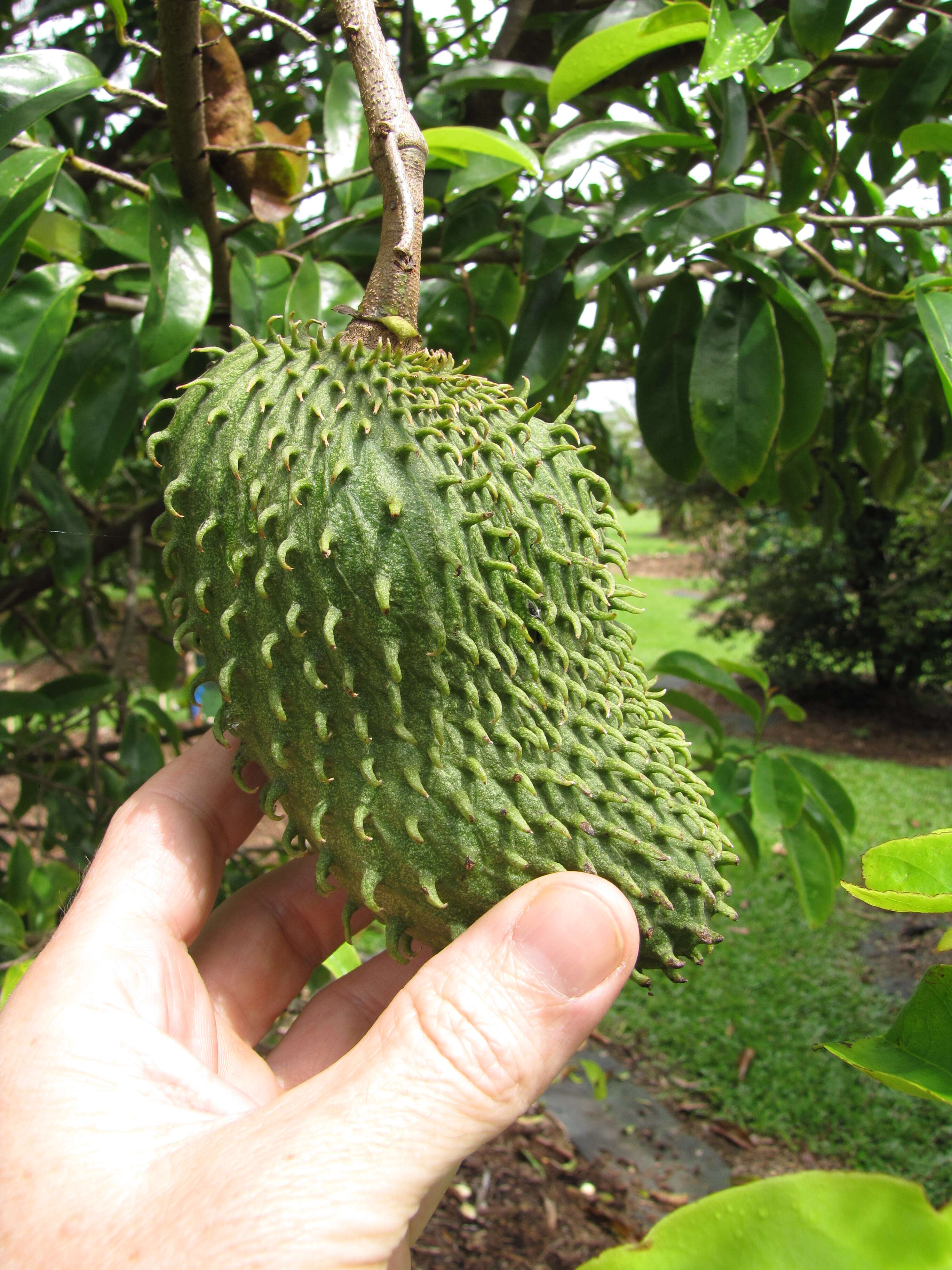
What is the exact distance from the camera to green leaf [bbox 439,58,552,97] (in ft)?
6.04

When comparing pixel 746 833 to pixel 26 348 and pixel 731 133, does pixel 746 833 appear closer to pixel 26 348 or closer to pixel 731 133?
pixel 731 133

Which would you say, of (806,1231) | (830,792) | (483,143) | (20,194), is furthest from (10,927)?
(830,792)

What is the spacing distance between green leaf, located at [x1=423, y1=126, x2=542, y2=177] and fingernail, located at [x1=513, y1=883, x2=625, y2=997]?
1.22 m

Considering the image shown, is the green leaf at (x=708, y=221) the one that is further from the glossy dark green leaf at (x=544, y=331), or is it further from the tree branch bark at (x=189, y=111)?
the tree branch bark at (x=189, y=111)

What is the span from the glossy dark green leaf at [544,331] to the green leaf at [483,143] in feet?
1.04

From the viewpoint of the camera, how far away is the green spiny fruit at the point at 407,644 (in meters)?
1.08

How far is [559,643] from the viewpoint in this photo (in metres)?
1.21

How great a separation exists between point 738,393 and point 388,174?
863 mm

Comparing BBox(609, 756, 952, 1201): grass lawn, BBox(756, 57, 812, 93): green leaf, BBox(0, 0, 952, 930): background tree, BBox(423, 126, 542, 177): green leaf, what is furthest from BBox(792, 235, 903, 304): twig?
BBox(609, 756, 952, 1201): grass lawn

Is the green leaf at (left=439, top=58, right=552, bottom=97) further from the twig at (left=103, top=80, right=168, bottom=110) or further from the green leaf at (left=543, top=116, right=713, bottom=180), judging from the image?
the twig at (left=103, top=80, right=168, bottom=110)

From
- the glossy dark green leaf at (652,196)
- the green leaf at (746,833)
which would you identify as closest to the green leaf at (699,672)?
the green leaf at (746,833)

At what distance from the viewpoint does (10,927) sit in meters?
1.51

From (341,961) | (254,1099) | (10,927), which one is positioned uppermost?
Answer: (10,927)

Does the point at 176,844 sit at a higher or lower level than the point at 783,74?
lower
